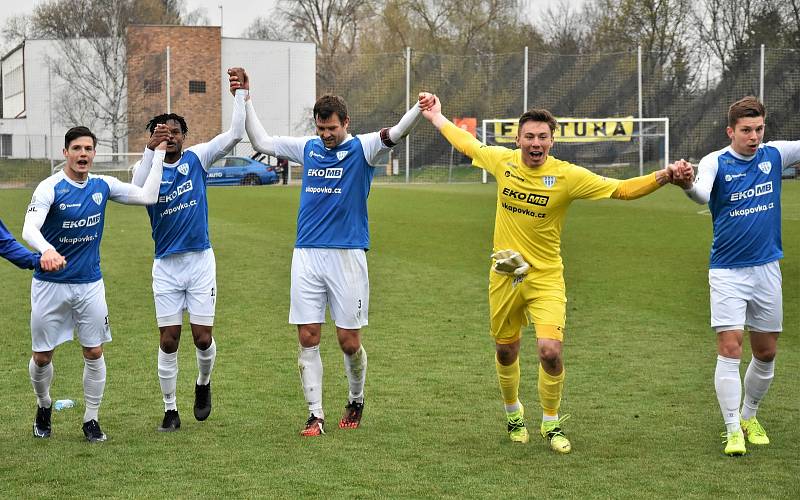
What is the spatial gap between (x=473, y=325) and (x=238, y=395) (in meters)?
3.99

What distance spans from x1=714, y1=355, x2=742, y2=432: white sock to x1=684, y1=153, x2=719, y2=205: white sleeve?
3.46 ft

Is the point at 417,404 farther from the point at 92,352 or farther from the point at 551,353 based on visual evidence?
the point at 92,352

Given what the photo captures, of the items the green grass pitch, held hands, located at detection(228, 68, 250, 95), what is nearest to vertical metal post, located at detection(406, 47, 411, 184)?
the green grass pitch

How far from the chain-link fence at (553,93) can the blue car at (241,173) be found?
51.3 inches

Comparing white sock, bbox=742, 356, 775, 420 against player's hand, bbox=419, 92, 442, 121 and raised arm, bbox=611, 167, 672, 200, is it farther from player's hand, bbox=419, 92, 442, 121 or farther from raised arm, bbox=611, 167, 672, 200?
player's hand, bbox=419, 92, 442, 121

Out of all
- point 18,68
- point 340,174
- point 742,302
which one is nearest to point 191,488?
point 340,174

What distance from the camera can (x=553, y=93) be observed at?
45281 millimetres

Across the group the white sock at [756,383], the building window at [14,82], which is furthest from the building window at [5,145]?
the white sock at [756,383]

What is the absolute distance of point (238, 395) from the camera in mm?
8438

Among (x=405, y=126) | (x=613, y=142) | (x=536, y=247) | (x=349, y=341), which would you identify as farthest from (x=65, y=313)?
(x=613, y=142)

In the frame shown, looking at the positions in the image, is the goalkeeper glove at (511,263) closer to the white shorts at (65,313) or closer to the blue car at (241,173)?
the white shorts at (65,313)

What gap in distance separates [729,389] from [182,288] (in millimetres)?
3719

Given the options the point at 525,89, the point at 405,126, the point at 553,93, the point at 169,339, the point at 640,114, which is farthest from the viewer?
the point at 553,93

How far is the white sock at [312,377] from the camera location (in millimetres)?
7355
